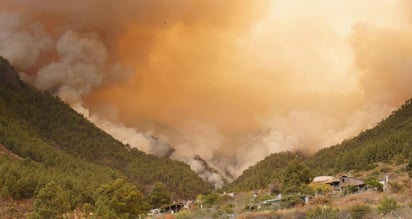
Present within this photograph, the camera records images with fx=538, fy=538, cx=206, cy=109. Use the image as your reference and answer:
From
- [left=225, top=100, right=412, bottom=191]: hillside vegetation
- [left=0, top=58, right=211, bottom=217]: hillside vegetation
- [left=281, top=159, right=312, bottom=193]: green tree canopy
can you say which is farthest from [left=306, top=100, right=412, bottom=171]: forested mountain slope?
[left=0, top=58, right=211, bottom=217]: hillside vegetation

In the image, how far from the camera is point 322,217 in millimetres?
40062

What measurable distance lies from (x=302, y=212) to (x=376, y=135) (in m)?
101

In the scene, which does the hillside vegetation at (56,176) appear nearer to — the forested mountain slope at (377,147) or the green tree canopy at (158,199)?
the green tree canopy at (158,199)

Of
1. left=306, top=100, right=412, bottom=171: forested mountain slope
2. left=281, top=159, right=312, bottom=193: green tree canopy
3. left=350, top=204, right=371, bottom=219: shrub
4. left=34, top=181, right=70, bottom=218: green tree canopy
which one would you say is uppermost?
left=306, top=100, right=412, bottom=171: forested mountain slope

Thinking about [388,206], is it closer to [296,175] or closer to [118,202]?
[118,202]

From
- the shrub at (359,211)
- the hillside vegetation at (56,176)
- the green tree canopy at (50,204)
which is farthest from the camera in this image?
the hillside vegetation at (56,176)

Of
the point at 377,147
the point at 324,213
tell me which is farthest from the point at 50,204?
the point at 377,147

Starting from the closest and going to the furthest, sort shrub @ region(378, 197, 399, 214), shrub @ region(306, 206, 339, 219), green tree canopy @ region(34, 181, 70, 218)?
shrub @ region(378, 197, 399, 214), shrub @ region(306, 206, 339, 219), green tree canopy @ region(34, 181, 70, 218)

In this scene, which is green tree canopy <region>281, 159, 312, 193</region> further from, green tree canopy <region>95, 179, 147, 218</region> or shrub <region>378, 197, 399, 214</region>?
shrub <region>378, 197, 399, 214</region>

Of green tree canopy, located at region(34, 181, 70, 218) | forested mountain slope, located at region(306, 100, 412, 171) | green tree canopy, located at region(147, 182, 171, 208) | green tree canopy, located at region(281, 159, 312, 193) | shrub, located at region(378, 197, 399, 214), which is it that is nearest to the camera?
shrub, located at region(378, 197, 399, 214)

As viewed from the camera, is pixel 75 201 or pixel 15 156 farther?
pixel 15 156

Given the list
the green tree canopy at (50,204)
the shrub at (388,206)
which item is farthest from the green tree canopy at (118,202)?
the shrub at (388,206)

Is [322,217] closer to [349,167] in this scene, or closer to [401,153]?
[401,153]

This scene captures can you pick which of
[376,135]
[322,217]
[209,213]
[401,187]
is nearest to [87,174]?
[376,135]
